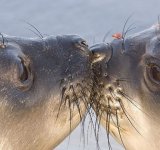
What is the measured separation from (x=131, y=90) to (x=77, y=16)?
523 cm

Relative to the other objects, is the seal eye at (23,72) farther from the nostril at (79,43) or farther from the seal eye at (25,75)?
the nostril at (79,43)

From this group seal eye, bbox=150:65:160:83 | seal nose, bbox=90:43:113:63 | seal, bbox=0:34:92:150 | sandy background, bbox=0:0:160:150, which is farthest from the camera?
sandy background, bbox=0:0:160:150

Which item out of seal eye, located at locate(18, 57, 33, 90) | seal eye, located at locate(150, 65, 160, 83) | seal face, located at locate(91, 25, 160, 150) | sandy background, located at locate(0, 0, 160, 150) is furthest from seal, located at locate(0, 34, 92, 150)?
sandy background, located at locate(0, 0, 160, 150)

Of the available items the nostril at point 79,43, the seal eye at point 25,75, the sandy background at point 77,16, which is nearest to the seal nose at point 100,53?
the nostril at point 79,43

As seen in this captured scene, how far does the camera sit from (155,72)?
4457 mm

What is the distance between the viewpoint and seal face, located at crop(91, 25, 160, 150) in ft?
14.6

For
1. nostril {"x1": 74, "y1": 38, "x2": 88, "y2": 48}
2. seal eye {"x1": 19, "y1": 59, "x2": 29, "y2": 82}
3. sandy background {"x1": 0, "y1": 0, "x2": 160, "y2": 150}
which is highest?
sandy background {"x1": 0, "y1": 0, "x2": 160, "y2": 150}

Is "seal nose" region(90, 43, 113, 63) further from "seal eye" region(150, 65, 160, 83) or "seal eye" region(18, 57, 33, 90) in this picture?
"seal eye" region(18, 57, 33, 90)

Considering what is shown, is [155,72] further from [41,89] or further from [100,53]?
[41,89]

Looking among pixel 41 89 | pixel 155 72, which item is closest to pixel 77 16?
pixel 155 72

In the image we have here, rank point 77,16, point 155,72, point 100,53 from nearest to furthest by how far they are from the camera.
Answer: point 155,72 → point 100,53 → point 77,16

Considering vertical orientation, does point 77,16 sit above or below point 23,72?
above

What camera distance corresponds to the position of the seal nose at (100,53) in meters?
4.56

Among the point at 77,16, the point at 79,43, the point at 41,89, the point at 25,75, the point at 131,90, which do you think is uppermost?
the point at 77,16
